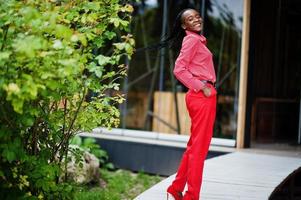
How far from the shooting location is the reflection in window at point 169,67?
809 centimetres

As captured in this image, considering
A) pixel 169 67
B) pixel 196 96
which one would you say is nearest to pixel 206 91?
pixel 196 96

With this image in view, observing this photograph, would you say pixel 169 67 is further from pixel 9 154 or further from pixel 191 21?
pixel 9 154

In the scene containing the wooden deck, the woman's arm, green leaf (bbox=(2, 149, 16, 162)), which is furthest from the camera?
the wooden deck

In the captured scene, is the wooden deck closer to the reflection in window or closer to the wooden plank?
the wooden plank

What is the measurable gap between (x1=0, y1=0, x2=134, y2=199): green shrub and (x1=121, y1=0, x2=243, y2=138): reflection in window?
14.8 feet

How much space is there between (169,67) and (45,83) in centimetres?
599

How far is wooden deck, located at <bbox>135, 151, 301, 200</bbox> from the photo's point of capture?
4.10 meters

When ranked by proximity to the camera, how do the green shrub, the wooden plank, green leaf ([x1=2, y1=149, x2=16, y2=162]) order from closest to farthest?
1. the green shrub
2. green leaf ([x1=2, y1=149, x2=16, y2=162])
3. the wooden plank

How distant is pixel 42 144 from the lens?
11.1ft

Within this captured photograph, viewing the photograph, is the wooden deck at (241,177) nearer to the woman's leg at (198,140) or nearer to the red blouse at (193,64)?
the woman's leg at (198,140)

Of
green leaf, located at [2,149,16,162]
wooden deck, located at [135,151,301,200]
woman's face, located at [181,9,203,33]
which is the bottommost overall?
wooden deck, located at [135,151,301,200]

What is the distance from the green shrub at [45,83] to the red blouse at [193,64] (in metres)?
0.39

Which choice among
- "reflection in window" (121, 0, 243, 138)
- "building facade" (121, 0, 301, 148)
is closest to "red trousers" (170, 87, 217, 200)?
"reflection in window" (121, 0, 243, 138)

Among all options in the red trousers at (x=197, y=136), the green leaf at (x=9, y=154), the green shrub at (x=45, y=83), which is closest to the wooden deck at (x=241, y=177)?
the red trousers at (x=197, y=136)
